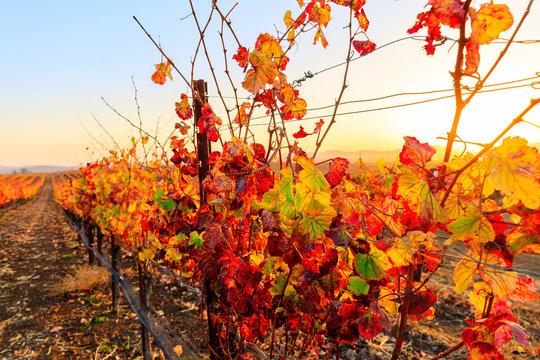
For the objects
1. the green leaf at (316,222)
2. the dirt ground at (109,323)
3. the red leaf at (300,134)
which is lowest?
the dirt ground at (109,323)

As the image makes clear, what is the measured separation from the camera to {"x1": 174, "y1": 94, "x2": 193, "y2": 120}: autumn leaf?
2.20 m

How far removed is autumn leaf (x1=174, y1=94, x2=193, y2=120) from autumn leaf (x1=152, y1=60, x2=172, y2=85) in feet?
0.62

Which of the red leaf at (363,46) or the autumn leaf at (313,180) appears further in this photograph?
the red leaf at (363,46)

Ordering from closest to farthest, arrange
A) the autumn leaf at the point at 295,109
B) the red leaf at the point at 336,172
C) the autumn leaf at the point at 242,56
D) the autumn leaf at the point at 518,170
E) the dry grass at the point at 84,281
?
the autumn leaf at the point at 518,170 < the red leaf at the point at 336,172 < the autumn leaf at the point at 242,56 < the autumn leaf at the point at 295,109 < the dry grass at the point at 84,281

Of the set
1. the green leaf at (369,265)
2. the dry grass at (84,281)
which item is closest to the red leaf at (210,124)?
the green leaf at (369,265)

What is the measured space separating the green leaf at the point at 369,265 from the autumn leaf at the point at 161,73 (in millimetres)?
1896

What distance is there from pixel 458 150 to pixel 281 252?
2.67 feet

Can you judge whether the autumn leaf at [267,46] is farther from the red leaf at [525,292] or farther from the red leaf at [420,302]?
the red leaf at [525,292]

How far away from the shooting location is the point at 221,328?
221 centimetres

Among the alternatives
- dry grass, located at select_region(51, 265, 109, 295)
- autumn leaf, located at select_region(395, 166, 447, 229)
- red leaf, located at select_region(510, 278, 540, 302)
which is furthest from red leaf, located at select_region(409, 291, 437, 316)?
dry grass, located at select_region(51, 265, 109, 295)

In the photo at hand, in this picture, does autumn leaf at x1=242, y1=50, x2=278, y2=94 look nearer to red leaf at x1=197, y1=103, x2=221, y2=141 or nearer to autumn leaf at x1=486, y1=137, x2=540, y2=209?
red leaf at x1=197, y1=103, x2=221, y2=141

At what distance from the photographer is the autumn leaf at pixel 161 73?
2.12 m

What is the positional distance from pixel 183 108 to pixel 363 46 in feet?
4.57

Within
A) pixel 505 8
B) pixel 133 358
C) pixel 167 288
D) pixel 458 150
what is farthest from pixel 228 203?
pixel 167 288
